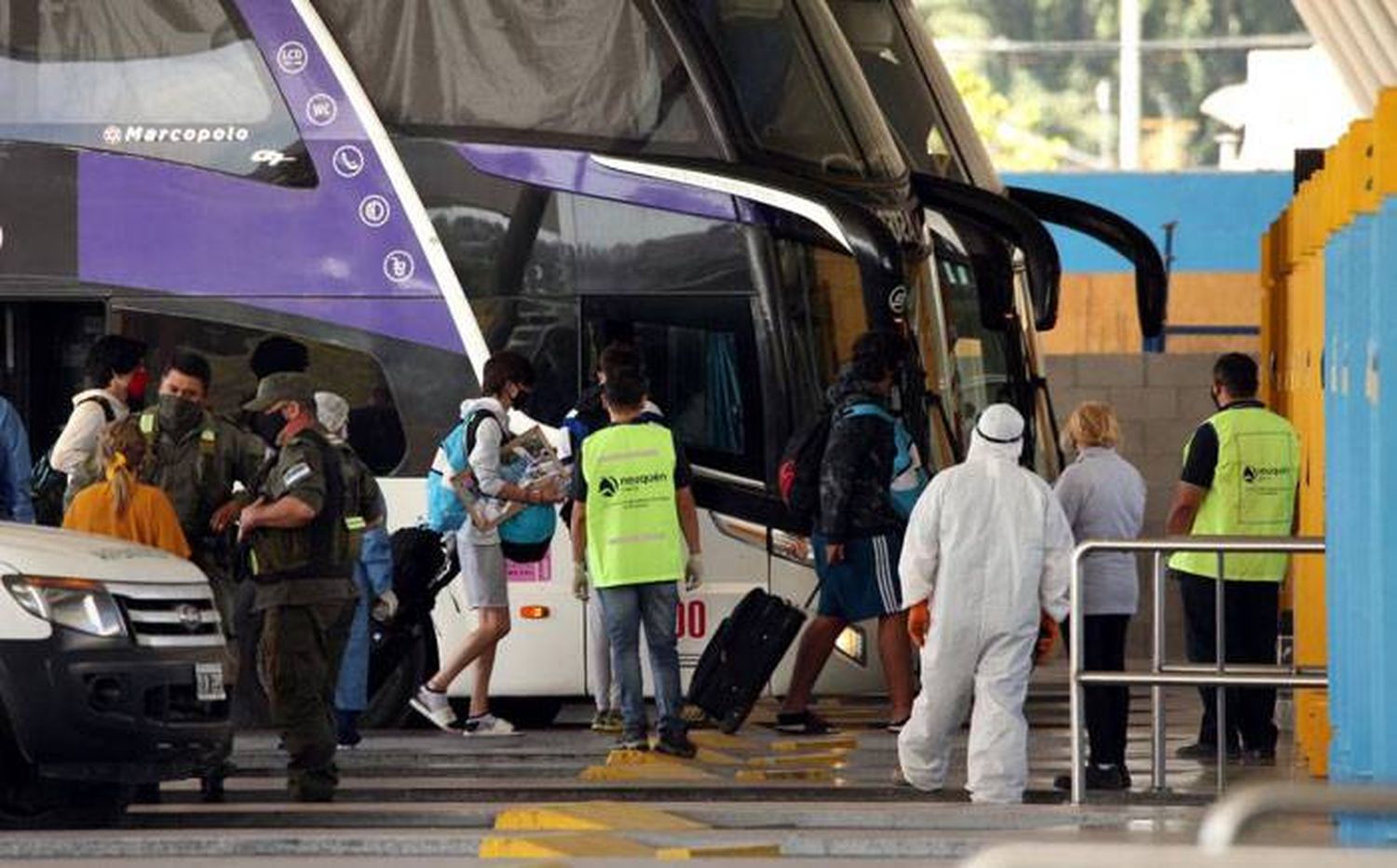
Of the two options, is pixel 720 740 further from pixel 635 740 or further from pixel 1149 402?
pixel 1149 402

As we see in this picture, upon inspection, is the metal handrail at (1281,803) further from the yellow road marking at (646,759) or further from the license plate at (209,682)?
the yellow road marking at (646,759)

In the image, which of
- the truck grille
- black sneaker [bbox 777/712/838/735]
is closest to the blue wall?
black sneaker [bbox 777/712/838/735]

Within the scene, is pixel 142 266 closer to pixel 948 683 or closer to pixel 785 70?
pixel 785 70

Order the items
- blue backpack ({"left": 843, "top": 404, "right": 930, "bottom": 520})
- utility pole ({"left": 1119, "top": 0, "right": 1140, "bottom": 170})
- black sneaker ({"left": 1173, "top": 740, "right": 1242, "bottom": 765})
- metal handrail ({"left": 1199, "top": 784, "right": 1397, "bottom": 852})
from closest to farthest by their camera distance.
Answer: metal handrail ({"left": 1199, "top": 784, "right": 1397, "bottom": 852}) → black sneaker ({"left": 1173, "top": 740, "right": 1242, "bottom": 765}) → blue backpack ({"left": 843, "top": 404, "right": 930, "bottom": 520}) → utility pole ({"left": 1119, "top": 0, "right": 1140, "bottom": 170})

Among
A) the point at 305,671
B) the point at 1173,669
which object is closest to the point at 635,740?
the point at 305,671

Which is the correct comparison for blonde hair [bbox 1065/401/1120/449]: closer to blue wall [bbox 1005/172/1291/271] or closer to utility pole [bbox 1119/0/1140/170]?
blue wall [bbox 1005/172/1291/271]

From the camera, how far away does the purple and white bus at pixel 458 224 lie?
59.0 ft

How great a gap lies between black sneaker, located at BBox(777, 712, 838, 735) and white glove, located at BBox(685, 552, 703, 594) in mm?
1169

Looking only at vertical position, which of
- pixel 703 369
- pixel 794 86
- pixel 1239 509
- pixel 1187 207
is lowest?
pixel 1239 509

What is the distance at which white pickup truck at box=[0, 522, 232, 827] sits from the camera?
505 inches

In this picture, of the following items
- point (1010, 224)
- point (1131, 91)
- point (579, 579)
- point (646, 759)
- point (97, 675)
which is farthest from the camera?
point (1131, 91)

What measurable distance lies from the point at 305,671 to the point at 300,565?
0.40 meters

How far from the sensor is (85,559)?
13164mm

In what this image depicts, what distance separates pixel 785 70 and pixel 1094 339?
17.2 meters
